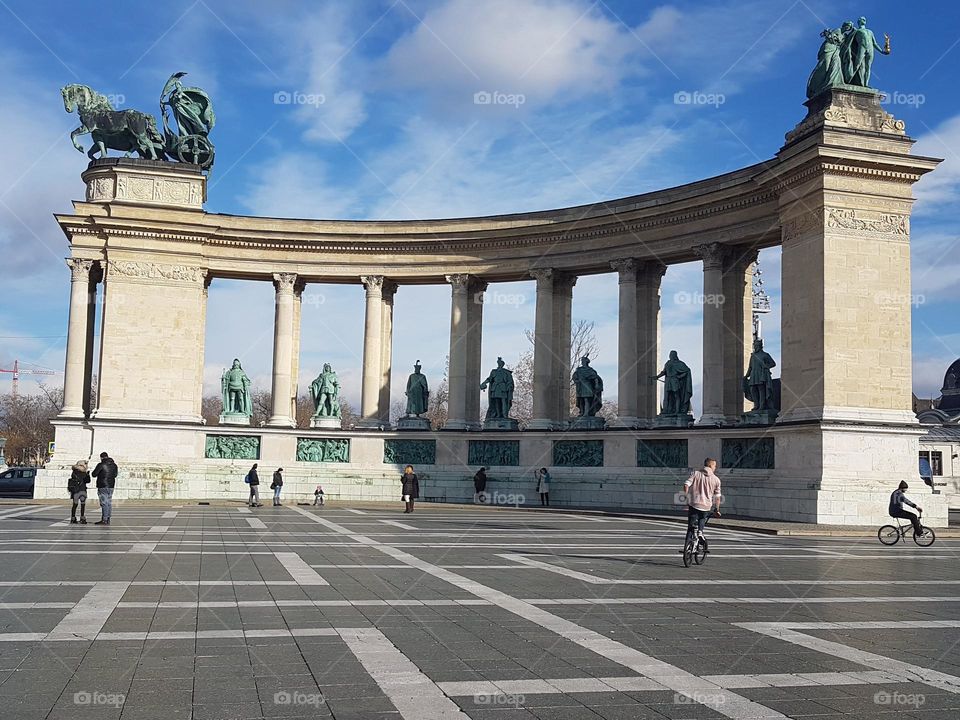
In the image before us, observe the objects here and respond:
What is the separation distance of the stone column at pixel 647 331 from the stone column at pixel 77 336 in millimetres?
25750

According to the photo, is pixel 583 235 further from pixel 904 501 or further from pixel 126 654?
pixel 126 654

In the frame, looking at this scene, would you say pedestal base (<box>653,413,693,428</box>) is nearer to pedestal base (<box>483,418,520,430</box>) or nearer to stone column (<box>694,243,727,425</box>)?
stone column (<box>694,243,727,425</box>)

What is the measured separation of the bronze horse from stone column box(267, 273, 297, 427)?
9.05 metres

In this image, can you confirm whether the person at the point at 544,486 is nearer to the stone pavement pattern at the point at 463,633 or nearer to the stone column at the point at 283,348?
the stone column at the point at 283,348

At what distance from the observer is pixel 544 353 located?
4688cm

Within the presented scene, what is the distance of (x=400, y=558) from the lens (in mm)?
19438

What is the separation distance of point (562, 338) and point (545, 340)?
3.69ft

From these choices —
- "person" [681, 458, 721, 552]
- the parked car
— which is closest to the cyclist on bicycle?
"person" [681, 458, 721, 552]

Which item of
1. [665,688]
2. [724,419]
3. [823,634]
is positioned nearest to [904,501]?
[724,419]

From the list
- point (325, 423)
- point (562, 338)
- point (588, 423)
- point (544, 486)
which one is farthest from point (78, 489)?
point (562, 338)

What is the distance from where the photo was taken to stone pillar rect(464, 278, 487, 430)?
4909cm

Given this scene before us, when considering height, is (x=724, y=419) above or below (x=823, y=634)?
above

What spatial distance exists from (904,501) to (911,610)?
14.7 metres

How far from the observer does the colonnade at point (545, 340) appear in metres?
41.6
